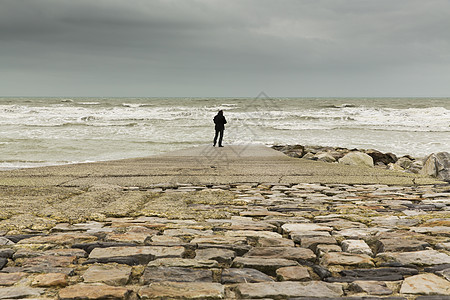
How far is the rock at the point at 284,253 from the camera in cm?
266

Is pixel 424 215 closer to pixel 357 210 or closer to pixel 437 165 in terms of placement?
pixel 357 210

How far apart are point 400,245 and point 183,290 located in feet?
5.20

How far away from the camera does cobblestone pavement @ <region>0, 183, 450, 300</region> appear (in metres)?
2.10

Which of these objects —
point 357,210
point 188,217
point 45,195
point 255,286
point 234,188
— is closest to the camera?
point 255,286

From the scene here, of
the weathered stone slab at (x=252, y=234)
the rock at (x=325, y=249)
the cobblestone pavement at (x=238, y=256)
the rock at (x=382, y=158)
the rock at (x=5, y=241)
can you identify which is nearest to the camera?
the cobblestone pavement at (x=238, y=256)

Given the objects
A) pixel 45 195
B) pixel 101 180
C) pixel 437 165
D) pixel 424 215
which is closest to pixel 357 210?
pixel 424 215

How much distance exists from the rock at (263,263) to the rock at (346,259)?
0.69 feet

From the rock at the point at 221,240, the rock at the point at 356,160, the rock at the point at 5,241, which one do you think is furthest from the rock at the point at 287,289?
the rock at the point at 356,160

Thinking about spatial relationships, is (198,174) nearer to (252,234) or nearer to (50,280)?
(252,234)

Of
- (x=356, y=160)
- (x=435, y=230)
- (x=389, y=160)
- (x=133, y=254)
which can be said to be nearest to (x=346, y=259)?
(x=435, y=230)

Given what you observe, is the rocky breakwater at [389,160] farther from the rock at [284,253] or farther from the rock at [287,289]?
the rock at [287,289]

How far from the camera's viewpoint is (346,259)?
2.58m

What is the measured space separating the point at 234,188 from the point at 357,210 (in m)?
2.11

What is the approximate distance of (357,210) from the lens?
430 centimetres
